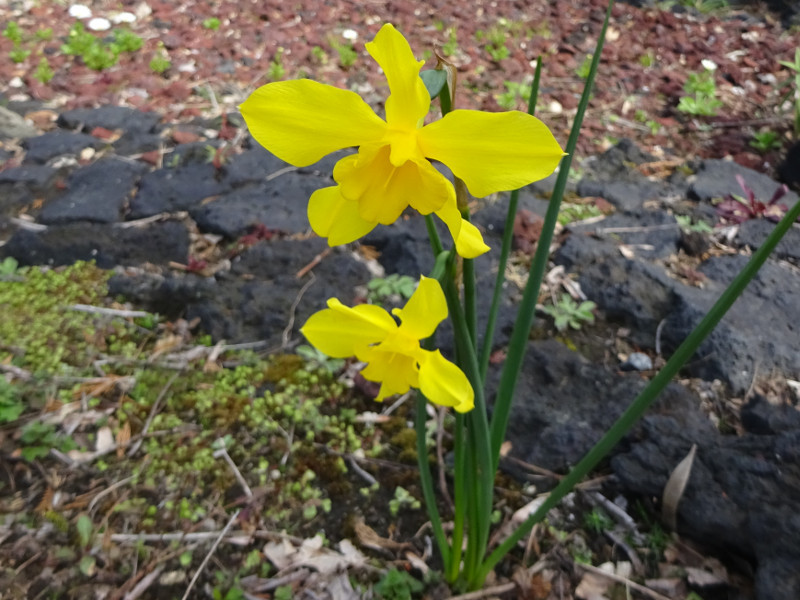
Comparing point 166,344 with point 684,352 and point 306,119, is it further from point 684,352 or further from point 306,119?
point 684,352

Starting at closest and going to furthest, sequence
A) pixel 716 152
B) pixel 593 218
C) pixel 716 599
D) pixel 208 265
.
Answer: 1. pixel 716 599
2. pixel 208 265
3. pixel 593 218
4. pixel 716 152

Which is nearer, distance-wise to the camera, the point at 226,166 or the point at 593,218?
the point at 593,218

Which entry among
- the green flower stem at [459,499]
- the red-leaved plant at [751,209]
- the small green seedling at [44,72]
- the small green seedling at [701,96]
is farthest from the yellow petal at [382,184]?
the small green seedling at [44,72]

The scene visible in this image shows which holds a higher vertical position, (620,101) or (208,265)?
(620,101)

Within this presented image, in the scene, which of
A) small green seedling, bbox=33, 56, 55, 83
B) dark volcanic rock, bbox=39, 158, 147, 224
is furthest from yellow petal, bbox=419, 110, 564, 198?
small green seedling, bbox=33, 56, 55, 83

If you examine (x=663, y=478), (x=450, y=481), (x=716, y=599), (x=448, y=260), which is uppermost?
(x=448, y=260)

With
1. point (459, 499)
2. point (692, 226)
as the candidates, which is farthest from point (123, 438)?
point (692, 226)

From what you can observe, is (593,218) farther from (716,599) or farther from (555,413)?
(716,599)

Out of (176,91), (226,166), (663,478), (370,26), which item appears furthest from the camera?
(370,26)

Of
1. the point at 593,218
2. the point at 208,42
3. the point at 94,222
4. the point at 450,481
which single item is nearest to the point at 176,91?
the point at 208,42
